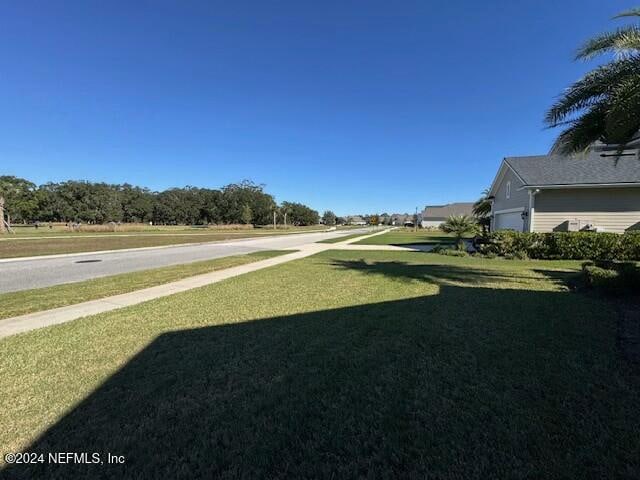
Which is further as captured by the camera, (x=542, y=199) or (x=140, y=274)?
(x=542, y=199)

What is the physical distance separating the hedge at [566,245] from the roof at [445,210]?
6483cm

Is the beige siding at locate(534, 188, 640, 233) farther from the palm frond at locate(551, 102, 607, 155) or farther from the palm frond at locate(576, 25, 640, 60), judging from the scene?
the palm frond at locate(576, 25, 640, 60)

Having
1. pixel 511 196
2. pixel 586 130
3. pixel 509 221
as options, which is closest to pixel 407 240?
pixel 509 221

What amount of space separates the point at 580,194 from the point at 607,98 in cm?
1109

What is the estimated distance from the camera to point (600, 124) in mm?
7312

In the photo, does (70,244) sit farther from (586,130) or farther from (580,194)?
(580,194)

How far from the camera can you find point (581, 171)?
16188 mm

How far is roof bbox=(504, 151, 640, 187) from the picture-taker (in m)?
15.3

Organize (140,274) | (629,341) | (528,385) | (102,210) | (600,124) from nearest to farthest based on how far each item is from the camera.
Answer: (528,385), (629,341), (600,124), (140,274), (102,210)

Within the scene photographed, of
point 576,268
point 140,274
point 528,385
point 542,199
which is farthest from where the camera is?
point 542,199

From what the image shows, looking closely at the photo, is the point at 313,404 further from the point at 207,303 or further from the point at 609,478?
the point at 207,303

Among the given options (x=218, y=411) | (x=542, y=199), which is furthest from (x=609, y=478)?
(x=542, y=199)

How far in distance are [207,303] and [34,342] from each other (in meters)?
2.68

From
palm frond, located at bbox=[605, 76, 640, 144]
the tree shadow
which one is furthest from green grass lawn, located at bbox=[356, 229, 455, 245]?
palm frond, located at bbox=[605, 76, 640, 144]
